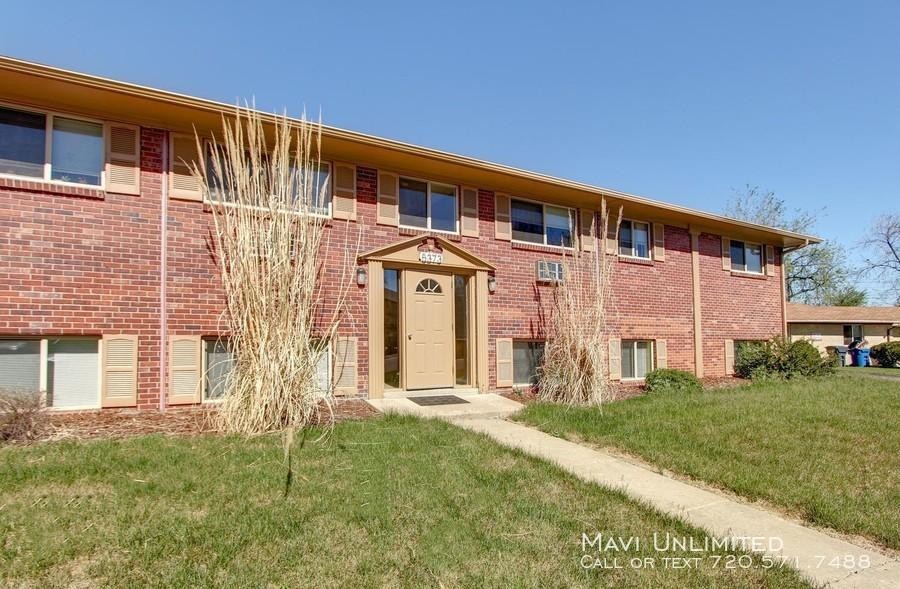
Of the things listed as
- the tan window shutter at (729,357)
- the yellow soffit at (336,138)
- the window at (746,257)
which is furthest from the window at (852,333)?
the yellow soffit at (336,138)

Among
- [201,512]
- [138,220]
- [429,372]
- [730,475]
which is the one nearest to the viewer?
[201,512]

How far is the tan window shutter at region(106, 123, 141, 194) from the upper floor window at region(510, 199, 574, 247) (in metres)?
5.97

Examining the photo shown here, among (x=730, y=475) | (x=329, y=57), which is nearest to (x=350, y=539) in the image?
(x=730, y=475)

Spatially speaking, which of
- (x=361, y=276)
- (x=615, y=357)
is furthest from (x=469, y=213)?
(x=615, y=357)

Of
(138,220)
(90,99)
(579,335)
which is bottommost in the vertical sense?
(579,335)

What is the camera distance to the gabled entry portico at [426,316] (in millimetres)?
7574

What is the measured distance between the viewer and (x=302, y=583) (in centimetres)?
227

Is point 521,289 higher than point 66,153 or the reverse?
the reverse

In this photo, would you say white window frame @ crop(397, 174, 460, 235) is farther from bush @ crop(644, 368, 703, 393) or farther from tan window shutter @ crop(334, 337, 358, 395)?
bush @ crop(644, 368, 703, 393)

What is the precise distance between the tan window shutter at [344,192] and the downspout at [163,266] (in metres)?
2.22

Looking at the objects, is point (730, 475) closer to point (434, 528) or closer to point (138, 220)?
point (434, 528)

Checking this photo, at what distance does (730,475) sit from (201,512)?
402 centimetres

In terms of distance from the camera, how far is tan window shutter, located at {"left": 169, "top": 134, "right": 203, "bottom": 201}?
640 cm

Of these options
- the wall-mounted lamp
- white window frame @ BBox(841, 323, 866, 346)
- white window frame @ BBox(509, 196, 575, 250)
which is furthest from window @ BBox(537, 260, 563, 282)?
white window frame @ BBox(841, 323, 866, 346)
